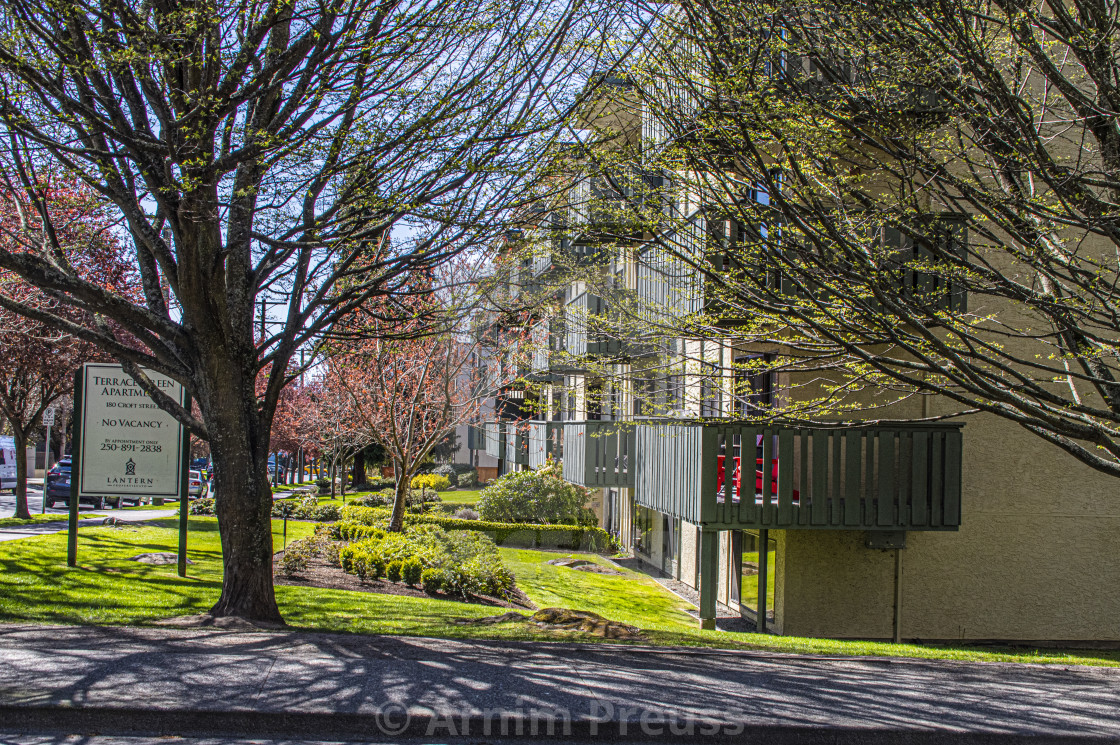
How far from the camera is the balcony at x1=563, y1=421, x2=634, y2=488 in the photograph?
59.9 ft

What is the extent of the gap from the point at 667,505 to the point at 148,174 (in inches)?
375

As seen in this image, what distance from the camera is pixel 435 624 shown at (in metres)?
8.98

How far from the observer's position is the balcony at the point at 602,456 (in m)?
18.3

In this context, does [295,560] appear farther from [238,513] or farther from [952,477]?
[952,477]

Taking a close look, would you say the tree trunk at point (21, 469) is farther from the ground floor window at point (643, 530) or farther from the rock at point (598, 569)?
the ground floor window at point (643, 530)

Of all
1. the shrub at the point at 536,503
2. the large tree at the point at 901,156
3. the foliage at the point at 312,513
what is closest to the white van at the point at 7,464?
the foliage at the point at 312,513

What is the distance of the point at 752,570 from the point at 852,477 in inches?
118

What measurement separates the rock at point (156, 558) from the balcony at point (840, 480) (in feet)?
24.4

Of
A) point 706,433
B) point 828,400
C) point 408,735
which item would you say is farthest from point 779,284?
point 408,735

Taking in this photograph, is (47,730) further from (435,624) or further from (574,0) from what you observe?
(574,0)

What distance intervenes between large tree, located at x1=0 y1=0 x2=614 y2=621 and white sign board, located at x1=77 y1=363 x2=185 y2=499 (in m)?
3.51

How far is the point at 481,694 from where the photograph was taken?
5.61 meters

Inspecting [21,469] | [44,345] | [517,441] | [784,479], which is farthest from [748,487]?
[517,441]

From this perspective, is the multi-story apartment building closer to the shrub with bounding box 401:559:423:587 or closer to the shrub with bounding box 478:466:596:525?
the shrub with bounding box 401:559:423:587
